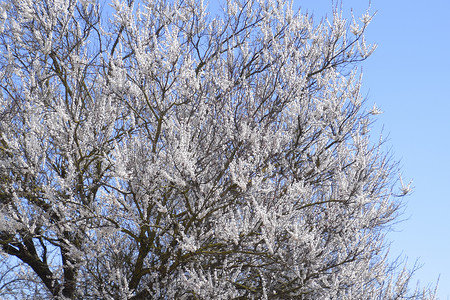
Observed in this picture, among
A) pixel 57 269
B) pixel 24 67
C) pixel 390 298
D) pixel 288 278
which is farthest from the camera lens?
pixel 24 67

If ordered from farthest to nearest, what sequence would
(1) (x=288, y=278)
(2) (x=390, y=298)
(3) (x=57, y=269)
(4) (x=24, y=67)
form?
(4) (x=24, y=67) < (2) (x=390, y=298) < (3) (x=57, y=269) < (1) (x=288, y=278)

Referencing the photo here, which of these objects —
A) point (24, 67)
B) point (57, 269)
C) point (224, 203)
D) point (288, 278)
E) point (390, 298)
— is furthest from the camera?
point (24, 67)

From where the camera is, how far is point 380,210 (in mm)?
7230

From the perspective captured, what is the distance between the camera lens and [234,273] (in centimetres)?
590

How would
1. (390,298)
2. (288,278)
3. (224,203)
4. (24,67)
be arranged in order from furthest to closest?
(24,67)
(390,298)
(288,278)
(224,203)

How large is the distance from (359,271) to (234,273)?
1.90 meters

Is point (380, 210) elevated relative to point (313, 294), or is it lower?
elevated

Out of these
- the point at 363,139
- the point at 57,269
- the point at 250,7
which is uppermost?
the point at 250,7

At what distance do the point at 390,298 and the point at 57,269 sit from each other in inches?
195

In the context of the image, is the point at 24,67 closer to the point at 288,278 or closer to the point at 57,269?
the point at 57,269

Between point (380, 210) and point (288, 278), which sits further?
point (380, 210)

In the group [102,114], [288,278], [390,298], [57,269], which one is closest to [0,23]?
[102,114]

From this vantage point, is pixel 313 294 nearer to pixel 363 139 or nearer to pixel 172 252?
pixel 172 252

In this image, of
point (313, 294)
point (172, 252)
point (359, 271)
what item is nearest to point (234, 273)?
point (172, 252)
